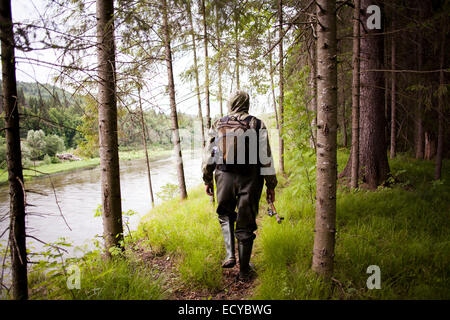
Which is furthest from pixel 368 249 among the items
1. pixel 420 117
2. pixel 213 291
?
pixel 420 117

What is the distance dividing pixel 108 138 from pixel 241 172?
6.07 feet

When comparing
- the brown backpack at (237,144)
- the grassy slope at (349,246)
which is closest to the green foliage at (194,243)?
the grassy slope at (349,246)

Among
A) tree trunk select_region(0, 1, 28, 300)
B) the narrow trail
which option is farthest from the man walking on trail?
tree trunk select_region(0, 1, 28, 300)

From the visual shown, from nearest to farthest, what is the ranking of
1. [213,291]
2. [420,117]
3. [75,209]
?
[213,291] < [420,117] < [75,209]

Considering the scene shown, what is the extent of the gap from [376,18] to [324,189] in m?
5.03

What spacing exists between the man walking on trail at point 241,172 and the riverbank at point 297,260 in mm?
391

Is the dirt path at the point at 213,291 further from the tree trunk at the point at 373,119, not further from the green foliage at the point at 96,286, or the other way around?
the tree trunk at the point at 373,119

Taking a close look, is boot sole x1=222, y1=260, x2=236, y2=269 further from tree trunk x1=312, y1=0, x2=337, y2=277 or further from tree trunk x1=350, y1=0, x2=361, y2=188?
tree trunk x1=350, y1=0, x2=361, y2=188

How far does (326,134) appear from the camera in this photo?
2139mm

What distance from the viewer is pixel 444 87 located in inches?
191

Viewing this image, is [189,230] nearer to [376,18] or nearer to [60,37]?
[60,37]

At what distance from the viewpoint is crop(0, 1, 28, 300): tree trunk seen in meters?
1.65

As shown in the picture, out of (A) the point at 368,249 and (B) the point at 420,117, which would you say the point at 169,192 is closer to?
(A) the point at 368,249

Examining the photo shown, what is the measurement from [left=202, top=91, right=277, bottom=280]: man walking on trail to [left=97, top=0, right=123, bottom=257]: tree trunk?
1.43m
